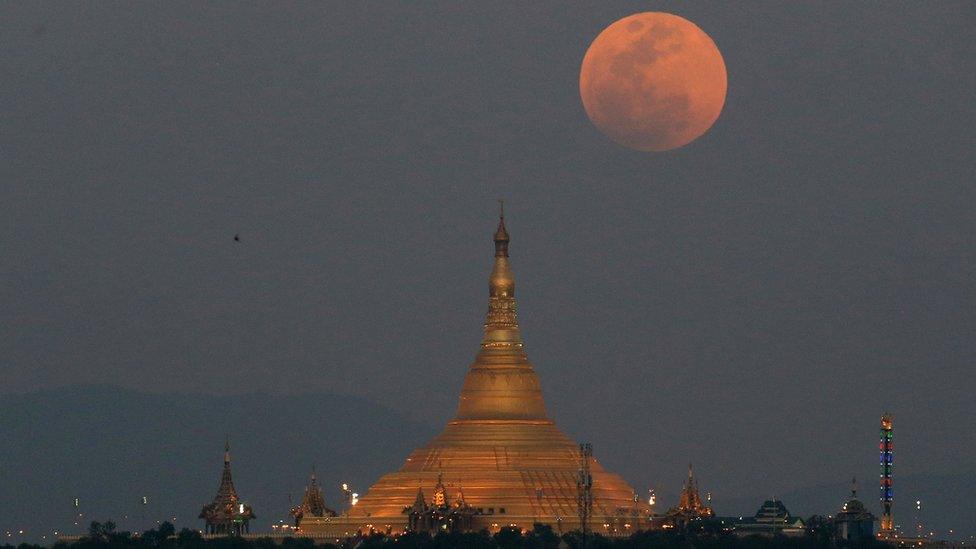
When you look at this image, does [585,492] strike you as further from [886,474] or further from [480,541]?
[886,474]

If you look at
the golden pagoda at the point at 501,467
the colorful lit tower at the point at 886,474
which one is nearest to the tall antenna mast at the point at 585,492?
the golden pagoda at the point at 501,467

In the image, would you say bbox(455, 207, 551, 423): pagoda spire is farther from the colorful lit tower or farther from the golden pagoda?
the colorful lit tower

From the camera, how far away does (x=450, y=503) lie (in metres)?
123

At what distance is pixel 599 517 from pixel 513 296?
436 inches

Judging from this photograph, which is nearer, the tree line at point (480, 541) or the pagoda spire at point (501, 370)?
the tree line at point (480, 541)

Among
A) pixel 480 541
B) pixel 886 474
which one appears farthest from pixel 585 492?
pixel 886 474

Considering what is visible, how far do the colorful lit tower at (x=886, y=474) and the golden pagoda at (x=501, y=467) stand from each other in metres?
15.8

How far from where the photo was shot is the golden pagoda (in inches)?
4877

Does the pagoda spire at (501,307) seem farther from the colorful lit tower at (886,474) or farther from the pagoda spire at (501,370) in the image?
the colorful lit tower at (886,474)

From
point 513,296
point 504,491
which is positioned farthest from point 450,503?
point 513,296

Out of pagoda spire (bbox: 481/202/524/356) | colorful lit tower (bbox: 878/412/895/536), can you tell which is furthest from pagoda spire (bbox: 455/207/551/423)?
colorful lit tower (bbox: 878/412/895/536)

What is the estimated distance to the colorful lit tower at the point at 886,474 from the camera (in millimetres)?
140425

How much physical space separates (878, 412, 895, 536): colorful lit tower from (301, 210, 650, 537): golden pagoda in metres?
15.8

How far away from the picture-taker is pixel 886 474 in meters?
141
